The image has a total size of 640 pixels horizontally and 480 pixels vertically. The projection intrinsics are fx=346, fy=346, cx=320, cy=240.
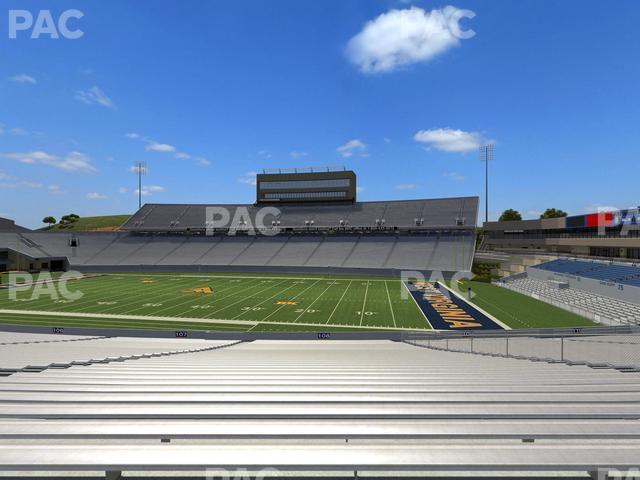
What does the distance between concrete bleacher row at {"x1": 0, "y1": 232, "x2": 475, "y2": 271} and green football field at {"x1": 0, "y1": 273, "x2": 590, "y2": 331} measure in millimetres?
10093

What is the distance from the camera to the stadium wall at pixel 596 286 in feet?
82.5

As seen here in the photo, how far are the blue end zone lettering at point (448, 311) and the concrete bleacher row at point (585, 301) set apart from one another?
6624 millimetres

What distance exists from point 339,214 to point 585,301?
141 feet

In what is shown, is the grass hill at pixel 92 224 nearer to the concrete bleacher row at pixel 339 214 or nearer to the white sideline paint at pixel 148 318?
the concrete bleacher row at pixel 339 214

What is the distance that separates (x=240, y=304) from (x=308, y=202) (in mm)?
42779

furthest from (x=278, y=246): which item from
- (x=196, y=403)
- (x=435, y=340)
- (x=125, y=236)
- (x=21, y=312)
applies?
(x=196, y=403)

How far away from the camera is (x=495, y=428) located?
8.31 ft

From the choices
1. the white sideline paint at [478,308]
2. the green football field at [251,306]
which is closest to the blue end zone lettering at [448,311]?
the white sideline paint at [478,308]

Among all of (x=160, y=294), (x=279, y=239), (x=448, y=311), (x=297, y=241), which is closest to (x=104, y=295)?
(x=160, y=294)

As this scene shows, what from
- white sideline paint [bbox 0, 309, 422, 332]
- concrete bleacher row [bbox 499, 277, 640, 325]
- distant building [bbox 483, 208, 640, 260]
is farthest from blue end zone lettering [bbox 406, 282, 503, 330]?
distant building [bbox 483, 208, 640, 260]

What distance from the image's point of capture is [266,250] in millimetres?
57219

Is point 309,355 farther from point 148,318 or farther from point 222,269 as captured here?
point 222,269

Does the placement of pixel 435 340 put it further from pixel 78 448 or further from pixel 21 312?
pixel 21 312

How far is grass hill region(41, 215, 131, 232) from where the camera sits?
110 m
